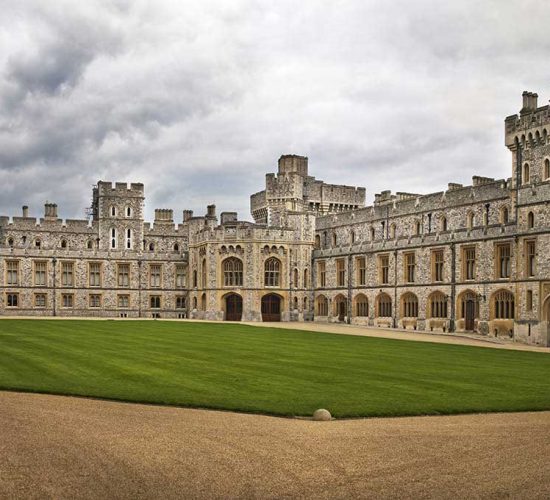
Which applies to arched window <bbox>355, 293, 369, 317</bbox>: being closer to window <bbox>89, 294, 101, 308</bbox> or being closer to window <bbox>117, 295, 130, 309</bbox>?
window <bbox>117, 295, 130, 309</bbox>

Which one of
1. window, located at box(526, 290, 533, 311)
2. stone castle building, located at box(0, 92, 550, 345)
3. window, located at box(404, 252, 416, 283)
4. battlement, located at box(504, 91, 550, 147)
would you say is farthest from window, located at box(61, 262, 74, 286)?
window, located at box(526, 290, 533, 311)

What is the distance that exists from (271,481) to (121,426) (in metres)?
3.34

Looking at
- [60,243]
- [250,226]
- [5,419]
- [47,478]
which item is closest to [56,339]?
[5,419]

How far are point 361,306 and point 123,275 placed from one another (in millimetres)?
19832

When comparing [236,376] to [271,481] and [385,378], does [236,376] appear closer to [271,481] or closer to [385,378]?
[385,378]

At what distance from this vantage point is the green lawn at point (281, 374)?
13586mm

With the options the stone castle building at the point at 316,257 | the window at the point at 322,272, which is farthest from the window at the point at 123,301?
the window at the point at 322,272

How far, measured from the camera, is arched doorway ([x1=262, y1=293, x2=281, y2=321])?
5384 cm

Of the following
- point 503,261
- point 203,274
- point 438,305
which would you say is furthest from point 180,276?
point 503,261

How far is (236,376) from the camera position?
55.0 feet

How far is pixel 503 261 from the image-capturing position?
3950 cm

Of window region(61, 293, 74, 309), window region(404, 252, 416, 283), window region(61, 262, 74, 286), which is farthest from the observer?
window region(61, 262, 74, 286)

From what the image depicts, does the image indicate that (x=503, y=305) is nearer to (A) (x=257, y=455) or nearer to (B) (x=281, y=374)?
(B) (x=281, y=374)

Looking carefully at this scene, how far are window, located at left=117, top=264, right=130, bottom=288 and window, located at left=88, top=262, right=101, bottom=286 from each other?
1.51 metres
